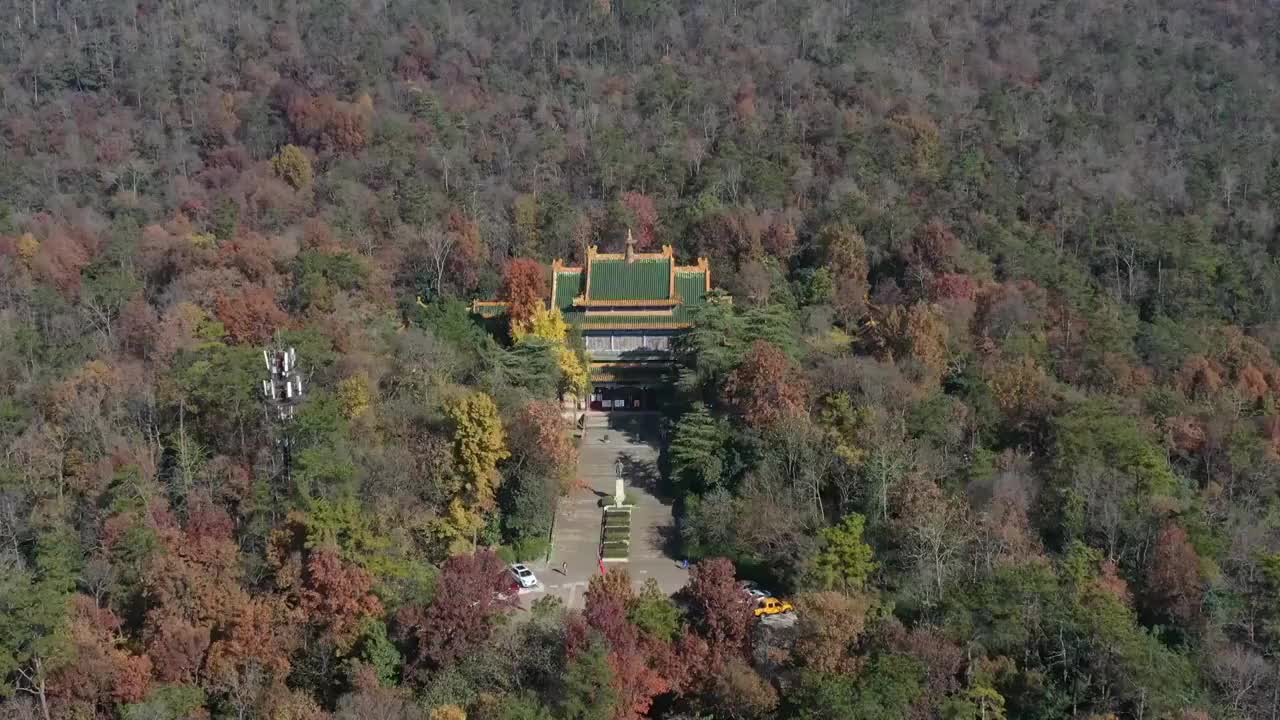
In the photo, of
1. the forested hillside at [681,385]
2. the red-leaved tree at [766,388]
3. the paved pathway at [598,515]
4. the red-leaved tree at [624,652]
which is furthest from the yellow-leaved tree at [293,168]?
the red-leaved tree at [624,652]

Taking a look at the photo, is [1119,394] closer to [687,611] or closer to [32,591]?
[687,611]

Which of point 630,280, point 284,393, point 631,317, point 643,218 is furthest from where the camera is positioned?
point 643,218

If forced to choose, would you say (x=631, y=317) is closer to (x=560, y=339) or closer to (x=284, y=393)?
(x=560, y=339)

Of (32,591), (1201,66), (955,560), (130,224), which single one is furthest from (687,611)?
(1201,66)

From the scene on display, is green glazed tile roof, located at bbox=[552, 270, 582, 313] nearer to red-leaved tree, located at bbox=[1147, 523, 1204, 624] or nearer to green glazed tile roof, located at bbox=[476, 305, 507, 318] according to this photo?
green glazed tile roof, located at bbox=[476, 305, 507, 318]

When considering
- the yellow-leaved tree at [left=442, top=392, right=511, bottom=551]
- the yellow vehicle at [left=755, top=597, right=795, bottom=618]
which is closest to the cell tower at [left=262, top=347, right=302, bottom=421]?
the yellow-leaved tree at [left=442, top=392, right=511, bottom=551]

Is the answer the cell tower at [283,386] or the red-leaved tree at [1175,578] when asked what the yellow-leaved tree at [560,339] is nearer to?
the cell tower at [283,386]

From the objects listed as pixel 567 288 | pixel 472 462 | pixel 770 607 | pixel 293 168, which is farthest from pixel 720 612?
pixel 293 168
